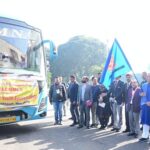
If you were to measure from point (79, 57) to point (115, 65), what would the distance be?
156 feet

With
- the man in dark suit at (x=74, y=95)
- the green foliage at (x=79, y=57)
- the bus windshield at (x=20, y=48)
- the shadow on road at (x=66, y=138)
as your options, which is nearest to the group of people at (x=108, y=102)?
the man in dark suit at (x=74, y=95)

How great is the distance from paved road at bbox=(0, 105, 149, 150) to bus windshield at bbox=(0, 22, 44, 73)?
1.99 metres

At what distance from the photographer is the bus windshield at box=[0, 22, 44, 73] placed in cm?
1038

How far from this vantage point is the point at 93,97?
11.9 m

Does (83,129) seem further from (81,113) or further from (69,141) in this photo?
(69,141)

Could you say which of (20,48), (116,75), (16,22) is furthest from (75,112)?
(16,22)

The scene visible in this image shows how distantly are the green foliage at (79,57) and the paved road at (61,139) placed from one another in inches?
1752

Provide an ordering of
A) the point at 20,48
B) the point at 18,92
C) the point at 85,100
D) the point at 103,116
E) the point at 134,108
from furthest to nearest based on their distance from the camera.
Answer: the point at 85,100 → the point at 103,116 → the point at 20,48 → the point at 18,92 → the point at 134,108

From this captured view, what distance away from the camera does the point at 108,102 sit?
11.8m

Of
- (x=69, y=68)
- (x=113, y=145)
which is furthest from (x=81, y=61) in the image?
(x=113, y=145)

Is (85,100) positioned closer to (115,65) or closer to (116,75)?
(116,75)

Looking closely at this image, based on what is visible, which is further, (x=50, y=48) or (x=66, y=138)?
(x=50, y=48)

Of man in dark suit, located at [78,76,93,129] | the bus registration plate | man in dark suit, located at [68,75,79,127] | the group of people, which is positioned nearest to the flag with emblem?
the group of people

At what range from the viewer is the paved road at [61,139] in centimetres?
898
